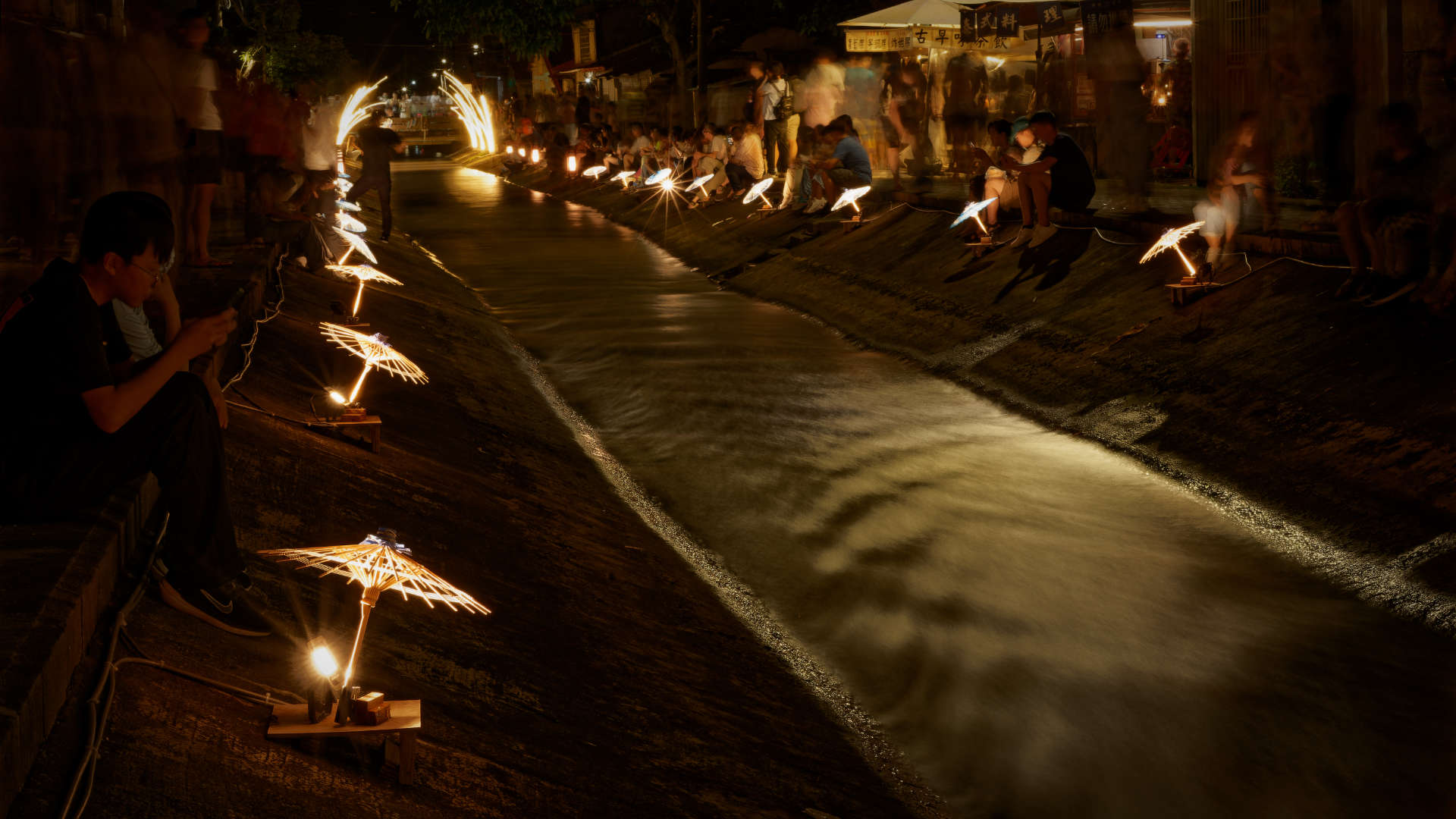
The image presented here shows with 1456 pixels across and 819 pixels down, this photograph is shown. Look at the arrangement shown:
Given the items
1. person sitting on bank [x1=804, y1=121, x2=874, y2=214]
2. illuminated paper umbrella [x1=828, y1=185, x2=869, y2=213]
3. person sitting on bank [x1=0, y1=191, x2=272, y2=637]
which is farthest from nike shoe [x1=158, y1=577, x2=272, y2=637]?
person sitting on bank [x1=804, y1=121, x2=874, y2=214]

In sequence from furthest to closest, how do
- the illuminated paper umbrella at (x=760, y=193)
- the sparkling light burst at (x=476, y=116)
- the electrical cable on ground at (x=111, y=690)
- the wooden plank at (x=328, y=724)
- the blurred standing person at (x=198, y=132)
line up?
the sparkling light burst at (x=476, y=116) < the illuminated paper umbrella at (x=760, y=193) < the blurred standing person at (x=198, y=132) < the wooden plank at (x=328, y=724) < the electrical cable on ground at (x=111, y=690)

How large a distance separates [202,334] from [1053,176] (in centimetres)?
1217

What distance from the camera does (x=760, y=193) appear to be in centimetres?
2403

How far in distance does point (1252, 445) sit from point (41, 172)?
26.9 ft

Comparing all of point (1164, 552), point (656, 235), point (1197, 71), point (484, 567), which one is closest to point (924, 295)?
point (1197, 71)

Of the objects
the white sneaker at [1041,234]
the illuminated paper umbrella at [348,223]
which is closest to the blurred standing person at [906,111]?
the white sneaker at [1041,234]

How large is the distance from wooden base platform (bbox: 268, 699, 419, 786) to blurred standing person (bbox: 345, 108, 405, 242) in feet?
53.6

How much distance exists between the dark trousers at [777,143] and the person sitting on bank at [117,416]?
69.4ft

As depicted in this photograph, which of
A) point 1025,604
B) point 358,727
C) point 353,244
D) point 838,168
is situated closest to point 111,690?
point 358,727

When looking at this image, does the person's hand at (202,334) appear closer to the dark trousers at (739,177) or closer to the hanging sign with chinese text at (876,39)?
the hanging sign with chinese text at (876,39)

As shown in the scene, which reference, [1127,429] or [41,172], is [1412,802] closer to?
[1127,429]

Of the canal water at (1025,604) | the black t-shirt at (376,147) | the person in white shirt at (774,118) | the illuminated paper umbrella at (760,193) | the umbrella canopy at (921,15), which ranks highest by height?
the umbrella canopy at (921,15)

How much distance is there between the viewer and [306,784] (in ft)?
13.5

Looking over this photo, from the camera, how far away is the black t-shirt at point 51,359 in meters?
4.62
